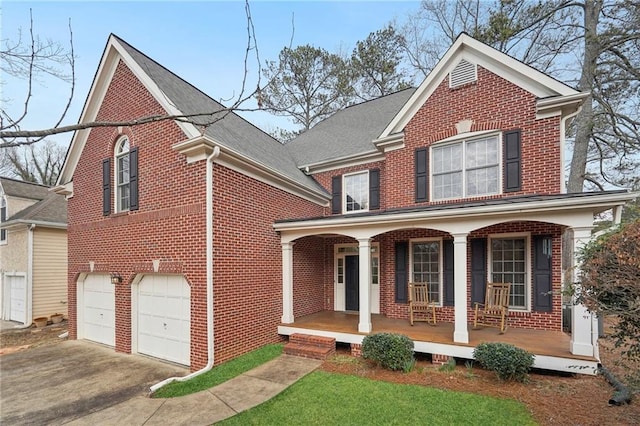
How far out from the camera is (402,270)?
29.2ft

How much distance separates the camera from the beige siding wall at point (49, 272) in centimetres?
1234

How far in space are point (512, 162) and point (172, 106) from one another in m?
8.30

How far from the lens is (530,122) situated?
7551 millimetres

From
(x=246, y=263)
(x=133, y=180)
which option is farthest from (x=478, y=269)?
(x=133, y=180)

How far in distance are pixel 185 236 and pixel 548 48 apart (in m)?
16.9

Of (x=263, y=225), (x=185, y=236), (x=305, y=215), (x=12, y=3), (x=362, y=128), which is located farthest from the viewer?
(x=362, y=128)

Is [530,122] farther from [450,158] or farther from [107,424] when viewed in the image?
[107,424]

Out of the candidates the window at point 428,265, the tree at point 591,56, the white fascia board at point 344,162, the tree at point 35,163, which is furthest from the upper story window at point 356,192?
the tree at point 35,163

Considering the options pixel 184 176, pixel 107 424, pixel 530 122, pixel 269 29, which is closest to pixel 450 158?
pixel 530 122

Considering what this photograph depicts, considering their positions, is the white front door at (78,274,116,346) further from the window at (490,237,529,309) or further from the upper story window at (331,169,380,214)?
the window at (490,237,529,309)

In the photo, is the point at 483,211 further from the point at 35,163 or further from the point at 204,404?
the point at 35,163

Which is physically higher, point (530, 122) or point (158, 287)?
point (530, 122)

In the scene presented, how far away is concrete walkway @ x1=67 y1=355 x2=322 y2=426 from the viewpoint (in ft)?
15.1

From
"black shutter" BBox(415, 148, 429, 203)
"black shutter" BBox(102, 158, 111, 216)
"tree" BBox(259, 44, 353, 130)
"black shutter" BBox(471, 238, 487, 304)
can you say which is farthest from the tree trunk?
"black shutter" BBox(102, 158, 111, 216)
